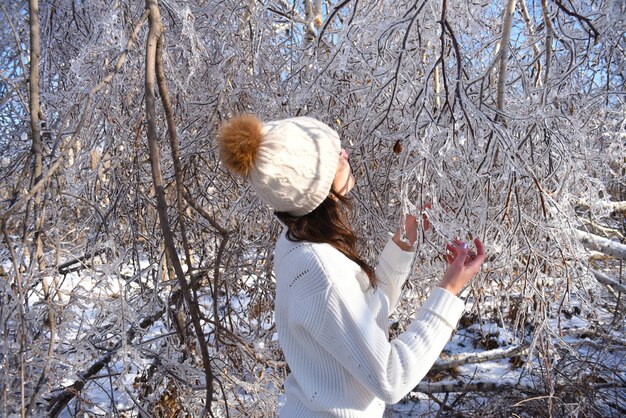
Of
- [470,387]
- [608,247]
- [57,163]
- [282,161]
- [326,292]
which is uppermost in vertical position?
[282,161]

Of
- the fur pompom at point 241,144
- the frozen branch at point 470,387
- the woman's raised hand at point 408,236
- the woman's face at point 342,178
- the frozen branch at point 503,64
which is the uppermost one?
the frozen branch at point 503,64

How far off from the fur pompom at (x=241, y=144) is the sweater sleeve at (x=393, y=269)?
1.75 ft

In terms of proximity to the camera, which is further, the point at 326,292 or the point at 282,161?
the point at 282,161

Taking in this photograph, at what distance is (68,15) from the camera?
2889 millimetres

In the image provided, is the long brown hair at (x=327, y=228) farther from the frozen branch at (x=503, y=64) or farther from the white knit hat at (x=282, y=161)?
the frozen branch at (x=503, y=64)

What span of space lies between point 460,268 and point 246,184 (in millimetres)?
1336

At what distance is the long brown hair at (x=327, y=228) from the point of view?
4.44 feet

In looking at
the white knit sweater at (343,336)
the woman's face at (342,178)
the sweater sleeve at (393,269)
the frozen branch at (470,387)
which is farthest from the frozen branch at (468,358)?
the woman's face at (342,178)

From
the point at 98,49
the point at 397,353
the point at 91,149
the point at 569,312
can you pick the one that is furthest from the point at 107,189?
the point at 569,312

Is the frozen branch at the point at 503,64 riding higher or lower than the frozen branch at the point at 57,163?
higher

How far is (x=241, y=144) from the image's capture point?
1294 millimetres

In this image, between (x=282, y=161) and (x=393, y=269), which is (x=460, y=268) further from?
(x=282, y=161)

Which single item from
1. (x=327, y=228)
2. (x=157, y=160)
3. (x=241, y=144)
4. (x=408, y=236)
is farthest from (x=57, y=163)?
(x=408, y=236)

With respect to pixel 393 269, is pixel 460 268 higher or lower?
higher
